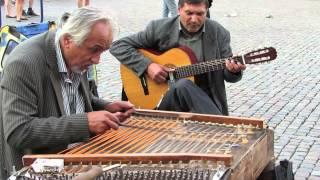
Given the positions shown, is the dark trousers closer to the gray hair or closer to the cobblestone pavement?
the cobblestone pavement

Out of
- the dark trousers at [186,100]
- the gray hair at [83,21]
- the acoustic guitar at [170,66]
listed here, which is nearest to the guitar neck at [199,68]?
the acoustic guitar at [170,66]

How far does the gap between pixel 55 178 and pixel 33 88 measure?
53 centimetres

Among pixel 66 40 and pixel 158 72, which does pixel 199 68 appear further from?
pixel 66 40

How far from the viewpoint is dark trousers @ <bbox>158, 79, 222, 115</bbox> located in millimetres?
3729

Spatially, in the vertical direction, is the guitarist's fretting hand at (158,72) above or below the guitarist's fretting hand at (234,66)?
below

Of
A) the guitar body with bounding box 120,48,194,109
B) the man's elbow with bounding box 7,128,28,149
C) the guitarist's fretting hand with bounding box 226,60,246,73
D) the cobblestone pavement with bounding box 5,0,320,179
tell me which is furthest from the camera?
the cobblestone pavement with bounding box 5,0,320,179

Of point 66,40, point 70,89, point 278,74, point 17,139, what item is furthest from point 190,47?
point 278,74

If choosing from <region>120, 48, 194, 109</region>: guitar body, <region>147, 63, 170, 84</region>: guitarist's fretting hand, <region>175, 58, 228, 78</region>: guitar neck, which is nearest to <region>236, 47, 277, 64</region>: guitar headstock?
<region>175, 58, 228, 78</region>: guitar neck

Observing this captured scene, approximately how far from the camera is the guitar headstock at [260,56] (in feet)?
13.2

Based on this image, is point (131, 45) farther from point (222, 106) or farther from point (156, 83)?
point (222, 106)

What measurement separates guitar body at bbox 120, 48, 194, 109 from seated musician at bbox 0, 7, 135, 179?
5.35ft

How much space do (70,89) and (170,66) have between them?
1.70m

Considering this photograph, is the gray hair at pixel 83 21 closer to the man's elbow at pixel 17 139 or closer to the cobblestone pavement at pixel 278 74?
the cobblestone pavement at pixel 278 74

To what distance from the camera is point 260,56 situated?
13.5 ft
